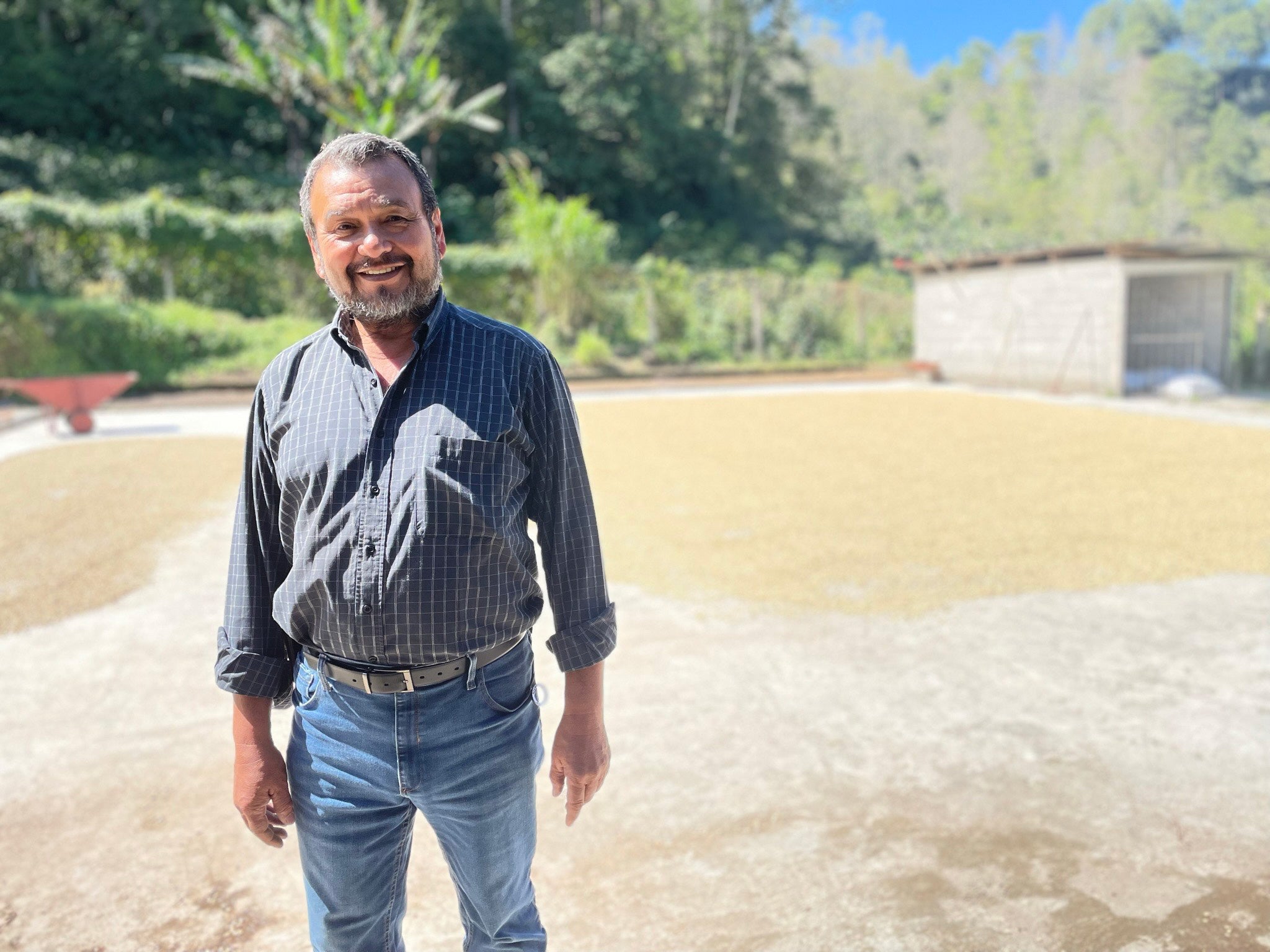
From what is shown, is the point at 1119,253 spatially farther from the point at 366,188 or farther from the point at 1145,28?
the point at 1145,28

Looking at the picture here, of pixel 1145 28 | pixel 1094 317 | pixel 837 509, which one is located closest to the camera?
pixel 837 509

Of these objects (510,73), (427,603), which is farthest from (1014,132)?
(427,603)

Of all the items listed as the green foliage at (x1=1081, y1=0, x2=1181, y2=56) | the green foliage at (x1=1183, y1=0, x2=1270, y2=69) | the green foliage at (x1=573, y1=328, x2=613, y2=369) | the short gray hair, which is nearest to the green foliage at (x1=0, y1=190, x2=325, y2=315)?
the green foliage at (x1=573, y1=328, x2=613, y2=369)

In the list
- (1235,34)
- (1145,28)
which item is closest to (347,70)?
(1235,34)

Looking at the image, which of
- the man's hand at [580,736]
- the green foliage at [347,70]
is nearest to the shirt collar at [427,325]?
the man's hand at [580,736]

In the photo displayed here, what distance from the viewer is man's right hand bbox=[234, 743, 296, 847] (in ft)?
5.81

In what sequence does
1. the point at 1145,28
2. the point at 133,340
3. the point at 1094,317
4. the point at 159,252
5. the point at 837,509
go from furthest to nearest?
the point at 1145,28
the point at 159,252
the point at 133,340
the point at 1094,317
the point at 837,509

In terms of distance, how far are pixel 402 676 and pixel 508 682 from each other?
0.64 feet

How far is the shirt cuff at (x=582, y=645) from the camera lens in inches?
69.9

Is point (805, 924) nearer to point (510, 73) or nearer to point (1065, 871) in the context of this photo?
point (1065, 871)

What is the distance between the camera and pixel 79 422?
12.4m

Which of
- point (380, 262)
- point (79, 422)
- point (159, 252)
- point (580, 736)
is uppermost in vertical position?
point (159, 252)

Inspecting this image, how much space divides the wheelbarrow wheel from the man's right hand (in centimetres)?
1235

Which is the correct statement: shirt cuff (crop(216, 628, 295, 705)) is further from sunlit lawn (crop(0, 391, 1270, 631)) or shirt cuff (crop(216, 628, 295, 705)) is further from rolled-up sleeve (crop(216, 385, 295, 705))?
sunlit lawn (crop(0, 391, 1270, 631))
